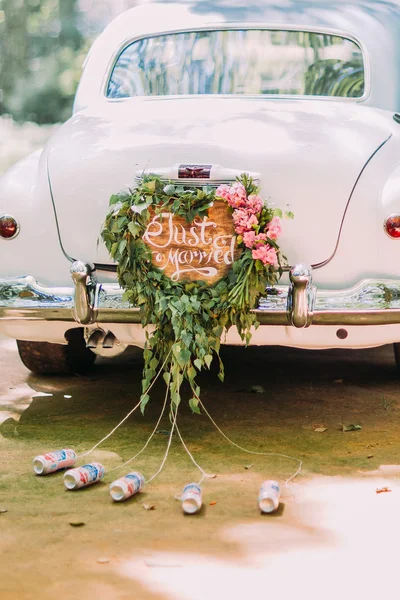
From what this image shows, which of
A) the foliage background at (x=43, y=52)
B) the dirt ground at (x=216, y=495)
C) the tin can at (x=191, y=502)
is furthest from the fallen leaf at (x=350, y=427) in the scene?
the foliage background at (x=43, y=52)

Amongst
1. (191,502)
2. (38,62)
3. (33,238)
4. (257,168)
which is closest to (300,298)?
(257,168)

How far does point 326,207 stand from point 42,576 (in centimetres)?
215

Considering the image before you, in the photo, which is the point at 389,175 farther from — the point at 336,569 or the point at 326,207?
the point at 336,569

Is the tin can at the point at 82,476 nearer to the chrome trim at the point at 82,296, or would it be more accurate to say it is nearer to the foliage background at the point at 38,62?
the chrome trim at the point at 82,296

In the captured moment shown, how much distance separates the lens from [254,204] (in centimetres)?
396

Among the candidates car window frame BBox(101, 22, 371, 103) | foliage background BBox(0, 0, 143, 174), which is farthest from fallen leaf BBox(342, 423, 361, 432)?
foliage background BBox(0, 0, 143, 174)

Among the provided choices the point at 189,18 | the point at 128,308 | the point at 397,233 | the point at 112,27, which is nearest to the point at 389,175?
the point at 397,233

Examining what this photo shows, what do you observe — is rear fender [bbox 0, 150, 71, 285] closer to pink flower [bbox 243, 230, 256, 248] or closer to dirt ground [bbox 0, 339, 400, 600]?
dirt ground [bbox 0, 339, 400, 600]

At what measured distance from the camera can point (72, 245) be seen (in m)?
4.33

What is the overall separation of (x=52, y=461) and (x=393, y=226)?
75.1 inches

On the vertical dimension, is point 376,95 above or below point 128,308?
above

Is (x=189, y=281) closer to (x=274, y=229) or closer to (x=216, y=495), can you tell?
(x=274, y=229)

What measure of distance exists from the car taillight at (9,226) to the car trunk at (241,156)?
26 centimetres

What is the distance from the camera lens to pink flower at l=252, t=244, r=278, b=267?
3.91 metres
